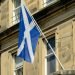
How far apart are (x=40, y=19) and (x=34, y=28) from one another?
374 centimetres

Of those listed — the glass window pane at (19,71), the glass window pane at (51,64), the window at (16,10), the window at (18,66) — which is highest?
the window at (16,10)

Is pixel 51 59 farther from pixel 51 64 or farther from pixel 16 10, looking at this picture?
pixel 16 10

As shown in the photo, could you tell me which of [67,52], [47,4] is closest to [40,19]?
[47,4]

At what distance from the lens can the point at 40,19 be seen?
108ft

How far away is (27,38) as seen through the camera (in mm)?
29156

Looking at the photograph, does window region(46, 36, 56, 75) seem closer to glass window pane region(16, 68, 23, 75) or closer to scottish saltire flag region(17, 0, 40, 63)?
glass window pane region(16, 68, 23, 75)

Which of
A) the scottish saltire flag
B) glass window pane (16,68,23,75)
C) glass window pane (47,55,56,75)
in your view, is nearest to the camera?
the scottish saltire flag

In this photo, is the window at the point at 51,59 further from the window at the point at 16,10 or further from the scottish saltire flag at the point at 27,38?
the window at the point at 16,10

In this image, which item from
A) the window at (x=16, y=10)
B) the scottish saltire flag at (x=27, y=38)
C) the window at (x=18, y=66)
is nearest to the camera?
the scottish saltire flag at (x=27, y=38)

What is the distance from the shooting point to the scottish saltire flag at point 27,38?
29.0 metres

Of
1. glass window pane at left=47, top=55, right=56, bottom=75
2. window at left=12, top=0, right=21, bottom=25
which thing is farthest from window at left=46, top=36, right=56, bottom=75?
window at left=12, top=0, right=21, bottom=25

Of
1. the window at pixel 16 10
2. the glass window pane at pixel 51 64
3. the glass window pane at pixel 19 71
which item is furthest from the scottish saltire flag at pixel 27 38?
the window at pixel 16 10

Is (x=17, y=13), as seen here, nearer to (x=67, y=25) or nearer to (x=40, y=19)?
(x=40, y=19)

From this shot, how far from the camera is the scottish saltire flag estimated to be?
28969 mm
